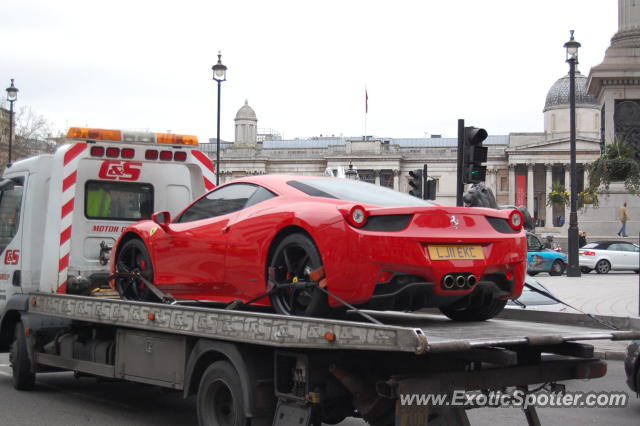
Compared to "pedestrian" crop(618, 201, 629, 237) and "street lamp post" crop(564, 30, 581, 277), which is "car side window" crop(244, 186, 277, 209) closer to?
"street lamp post" crop(564, 30, 581, 277)

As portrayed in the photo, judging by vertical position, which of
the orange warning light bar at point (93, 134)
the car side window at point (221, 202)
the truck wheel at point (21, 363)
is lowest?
the truck wheel at point (21, 363)

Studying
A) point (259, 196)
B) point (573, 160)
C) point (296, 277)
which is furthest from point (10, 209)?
point (573, 160)

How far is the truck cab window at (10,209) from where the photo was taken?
10695 mm

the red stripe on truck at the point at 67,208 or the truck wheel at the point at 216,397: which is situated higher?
the red stripe on truck at the point at 67,208

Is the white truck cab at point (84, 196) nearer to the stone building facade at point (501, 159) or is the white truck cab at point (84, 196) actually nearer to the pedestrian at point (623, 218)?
the pedestrian at point (623, 218)

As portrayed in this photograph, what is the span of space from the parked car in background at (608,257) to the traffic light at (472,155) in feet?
82.5

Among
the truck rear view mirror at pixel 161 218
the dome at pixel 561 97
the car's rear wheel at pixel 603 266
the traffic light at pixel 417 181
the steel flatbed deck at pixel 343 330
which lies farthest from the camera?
the dome at pixel 561 97

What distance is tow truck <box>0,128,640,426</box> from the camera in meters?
5.70

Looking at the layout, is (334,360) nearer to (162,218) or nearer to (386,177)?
(162,218)

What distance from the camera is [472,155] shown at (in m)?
14.3

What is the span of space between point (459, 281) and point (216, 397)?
208 cm

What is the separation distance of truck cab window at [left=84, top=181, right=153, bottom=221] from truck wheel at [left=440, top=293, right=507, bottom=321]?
508 cm

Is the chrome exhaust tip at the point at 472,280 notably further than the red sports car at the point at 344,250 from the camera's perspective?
Yes

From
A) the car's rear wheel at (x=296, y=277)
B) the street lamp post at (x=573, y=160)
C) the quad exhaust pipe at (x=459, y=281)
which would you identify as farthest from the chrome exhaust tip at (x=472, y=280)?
the street lamp post at (x=573, y=160)
